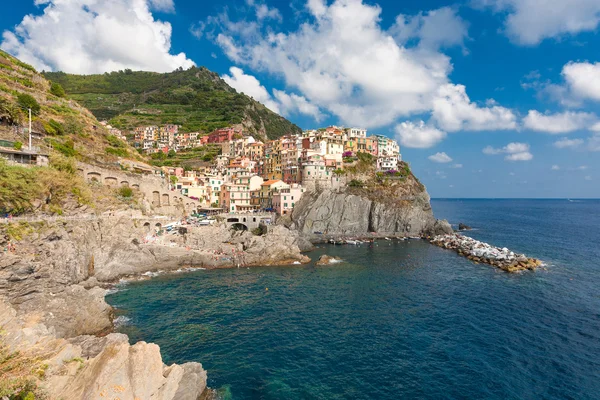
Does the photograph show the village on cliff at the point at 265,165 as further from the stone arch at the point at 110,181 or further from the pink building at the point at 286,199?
the stone arch at the point at 110,181

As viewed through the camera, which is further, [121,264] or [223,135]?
[223,135]

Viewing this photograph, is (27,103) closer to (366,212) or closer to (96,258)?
(96,258)

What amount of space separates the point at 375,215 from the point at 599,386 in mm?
56477

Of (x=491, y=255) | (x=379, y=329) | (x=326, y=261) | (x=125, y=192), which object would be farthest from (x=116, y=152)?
(x=491, y=255)

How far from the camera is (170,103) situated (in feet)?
525

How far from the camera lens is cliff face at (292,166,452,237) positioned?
72375mm

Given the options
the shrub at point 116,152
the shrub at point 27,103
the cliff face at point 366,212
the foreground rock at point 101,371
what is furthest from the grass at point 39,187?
the cliff face at point 366,212

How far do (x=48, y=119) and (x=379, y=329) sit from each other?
69996 mm

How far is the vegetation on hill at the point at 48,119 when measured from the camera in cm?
5101

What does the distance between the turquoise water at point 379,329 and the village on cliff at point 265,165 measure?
33.1 meters

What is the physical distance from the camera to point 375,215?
75938mm

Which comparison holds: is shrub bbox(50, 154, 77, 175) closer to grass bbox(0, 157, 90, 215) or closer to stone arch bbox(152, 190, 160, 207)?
grass bbox(0, 157, 90, 215)

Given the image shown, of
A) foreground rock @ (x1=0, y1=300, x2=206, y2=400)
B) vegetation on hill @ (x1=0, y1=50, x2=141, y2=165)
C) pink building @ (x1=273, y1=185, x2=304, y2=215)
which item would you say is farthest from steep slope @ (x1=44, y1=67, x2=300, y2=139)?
foreground rock @ (x1=0, y1=300, x2=206, y2=400)

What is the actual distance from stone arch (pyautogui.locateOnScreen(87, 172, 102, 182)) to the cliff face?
129ft
